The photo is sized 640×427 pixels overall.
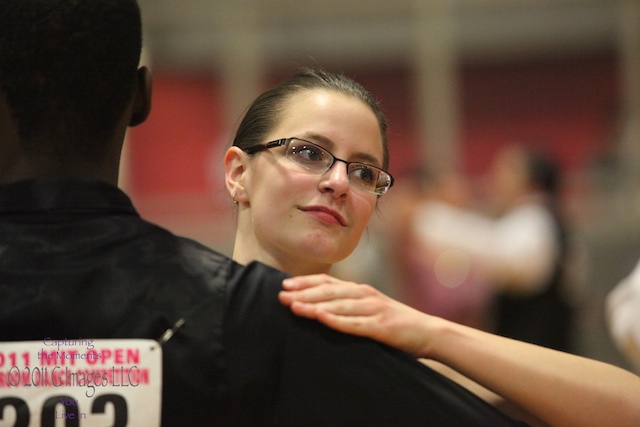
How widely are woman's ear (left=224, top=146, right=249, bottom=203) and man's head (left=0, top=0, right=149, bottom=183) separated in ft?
1.63

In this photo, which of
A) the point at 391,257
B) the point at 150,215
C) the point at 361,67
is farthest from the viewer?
the point at 361,67

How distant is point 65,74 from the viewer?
3.73 ft

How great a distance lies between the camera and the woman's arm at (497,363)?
1.23m

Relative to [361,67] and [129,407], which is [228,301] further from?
[361,67]

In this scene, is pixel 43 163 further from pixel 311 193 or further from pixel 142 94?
pixel 311 193

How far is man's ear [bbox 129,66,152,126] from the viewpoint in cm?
126

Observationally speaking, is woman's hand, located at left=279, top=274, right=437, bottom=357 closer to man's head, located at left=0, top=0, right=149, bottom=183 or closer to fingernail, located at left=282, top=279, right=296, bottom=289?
fingernail, located at left=282, top=279, right=296, bottom=289

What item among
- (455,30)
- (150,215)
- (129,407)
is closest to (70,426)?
(129,407)

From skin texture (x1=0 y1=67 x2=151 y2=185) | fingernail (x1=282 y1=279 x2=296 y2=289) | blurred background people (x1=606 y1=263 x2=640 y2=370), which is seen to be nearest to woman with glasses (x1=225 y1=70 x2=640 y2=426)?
fingernail (x1=282 y1=279 x2=296 y2=289)

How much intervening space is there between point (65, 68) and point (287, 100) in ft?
2.03

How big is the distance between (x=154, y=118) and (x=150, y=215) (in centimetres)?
239

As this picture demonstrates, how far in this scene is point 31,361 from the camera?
110cm

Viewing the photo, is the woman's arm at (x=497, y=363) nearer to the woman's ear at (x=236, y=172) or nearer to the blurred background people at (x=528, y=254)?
the woman's ear at (x=236, y=172)

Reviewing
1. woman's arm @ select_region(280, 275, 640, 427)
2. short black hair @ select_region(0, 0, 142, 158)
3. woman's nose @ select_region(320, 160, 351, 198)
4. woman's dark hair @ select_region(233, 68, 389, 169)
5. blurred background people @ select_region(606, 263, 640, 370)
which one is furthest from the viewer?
blurred background people @ select_region(606, 263, 640, 370)
